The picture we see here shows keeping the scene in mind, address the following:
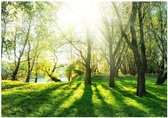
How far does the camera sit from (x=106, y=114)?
1555cm

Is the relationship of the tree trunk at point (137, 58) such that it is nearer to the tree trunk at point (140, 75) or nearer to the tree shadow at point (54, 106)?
the tree trunk at point (140, 75)

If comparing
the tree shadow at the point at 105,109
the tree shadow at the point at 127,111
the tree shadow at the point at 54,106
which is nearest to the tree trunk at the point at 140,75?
the tree shadow at the point at 127,111

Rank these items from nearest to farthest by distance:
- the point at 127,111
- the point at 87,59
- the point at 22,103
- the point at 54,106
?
the point at 127,111, the point at 54,106, the point at 22,103, the point at 87,59

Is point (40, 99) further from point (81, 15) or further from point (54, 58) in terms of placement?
point (54, 58)

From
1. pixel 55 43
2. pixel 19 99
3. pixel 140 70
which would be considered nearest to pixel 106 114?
pixel 19 99

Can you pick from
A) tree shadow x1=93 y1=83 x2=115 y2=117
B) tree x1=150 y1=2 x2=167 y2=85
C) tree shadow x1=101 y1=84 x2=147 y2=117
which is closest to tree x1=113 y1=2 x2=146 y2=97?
tree shadow x1=101 y1=84 x2=147 y2=117

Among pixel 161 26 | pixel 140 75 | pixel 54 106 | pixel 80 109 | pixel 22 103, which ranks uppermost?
pixel 161 26

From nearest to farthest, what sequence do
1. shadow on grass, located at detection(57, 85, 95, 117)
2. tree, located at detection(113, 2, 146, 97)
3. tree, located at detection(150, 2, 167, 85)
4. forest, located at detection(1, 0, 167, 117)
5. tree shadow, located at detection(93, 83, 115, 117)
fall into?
shadow on grass, located at detection(57, 85, 95, 117)
tree shadow, located at detection(93, 83, 115, 117)
forest, located at detection(1, 0, 167, 117)
tree, located at detection(113, 2, 146, 97)
tree, located at detection(150, 2, 167, 85)

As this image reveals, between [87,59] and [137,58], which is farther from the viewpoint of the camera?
[87,59]

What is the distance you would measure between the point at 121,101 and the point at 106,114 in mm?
4238

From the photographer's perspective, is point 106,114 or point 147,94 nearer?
point 106,114

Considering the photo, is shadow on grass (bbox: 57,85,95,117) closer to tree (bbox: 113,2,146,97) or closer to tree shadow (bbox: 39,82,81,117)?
tree shadow (bbox: 39,82,81,117)

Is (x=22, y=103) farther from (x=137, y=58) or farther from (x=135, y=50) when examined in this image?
(x=137, y=58)

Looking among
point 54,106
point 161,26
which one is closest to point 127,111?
point 54,106
